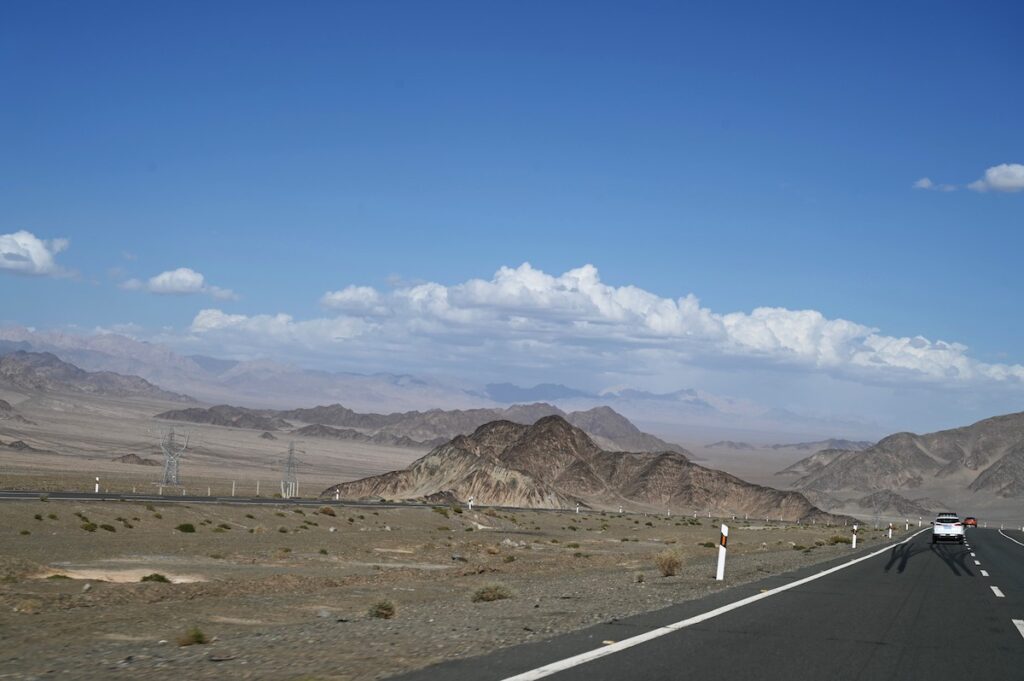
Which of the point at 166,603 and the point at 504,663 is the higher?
the point at 504,663

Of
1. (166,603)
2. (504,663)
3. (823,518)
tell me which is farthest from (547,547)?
(823,518)

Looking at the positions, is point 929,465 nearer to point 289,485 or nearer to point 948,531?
point 289,485

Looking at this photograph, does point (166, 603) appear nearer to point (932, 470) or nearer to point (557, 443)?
point (557, 443)

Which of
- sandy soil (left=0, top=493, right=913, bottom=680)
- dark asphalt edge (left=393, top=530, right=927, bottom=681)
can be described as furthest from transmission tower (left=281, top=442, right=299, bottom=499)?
dark asphalt edge (left=393, top=530, right=927, bottom=681)

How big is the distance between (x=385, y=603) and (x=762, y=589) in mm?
7836

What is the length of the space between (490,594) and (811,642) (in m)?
7.77

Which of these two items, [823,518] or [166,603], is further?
[823,518]

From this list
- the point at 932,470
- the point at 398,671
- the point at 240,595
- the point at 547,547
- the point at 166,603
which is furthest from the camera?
the point at 932,470

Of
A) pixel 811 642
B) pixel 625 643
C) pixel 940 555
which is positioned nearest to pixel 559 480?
pixel 940 555

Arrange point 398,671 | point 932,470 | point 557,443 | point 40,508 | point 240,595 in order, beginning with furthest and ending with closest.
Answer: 1. point 932,470
2. point 557,443
3. point 40,508
4. point 240,595
5. point 398,671

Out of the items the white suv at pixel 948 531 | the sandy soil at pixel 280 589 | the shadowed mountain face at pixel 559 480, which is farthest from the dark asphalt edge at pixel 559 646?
the shadowed mountain face at pixel 559 480

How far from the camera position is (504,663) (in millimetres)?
10977

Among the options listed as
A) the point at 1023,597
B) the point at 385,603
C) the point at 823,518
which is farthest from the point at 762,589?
the point at 823,518

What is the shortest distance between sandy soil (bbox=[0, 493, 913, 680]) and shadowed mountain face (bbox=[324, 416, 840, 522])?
A: 51.0 meters
